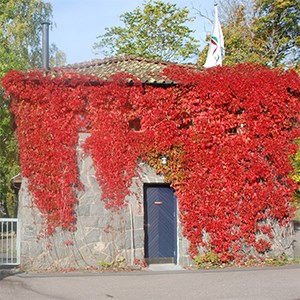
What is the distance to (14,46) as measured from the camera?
27797 millimetres

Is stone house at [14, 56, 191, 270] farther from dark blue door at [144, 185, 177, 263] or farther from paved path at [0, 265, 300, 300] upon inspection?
paved path at [0, 265, 300, 300]

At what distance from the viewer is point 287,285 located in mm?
11000

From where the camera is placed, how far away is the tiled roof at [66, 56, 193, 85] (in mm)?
14289

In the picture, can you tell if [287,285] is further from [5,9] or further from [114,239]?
[5,9]

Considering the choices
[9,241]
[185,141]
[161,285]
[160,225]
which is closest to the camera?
[161,285]

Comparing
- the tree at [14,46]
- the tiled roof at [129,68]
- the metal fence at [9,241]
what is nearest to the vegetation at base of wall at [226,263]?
the metal fence at [9,241]

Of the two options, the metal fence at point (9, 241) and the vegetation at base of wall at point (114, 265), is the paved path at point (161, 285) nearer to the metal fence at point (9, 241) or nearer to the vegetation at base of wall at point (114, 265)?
the vegetation at base of wall at point (114, 265)

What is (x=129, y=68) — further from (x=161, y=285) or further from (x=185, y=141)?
(x=161, y=285)

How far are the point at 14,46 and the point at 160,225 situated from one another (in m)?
16.8

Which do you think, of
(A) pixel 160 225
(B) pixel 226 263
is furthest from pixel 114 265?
(B) pixel 226 263

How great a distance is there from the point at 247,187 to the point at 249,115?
1.87 meters

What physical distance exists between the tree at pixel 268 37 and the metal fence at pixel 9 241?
59.1ft

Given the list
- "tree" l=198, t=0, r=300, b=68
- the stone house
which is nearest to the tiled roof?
the stone house

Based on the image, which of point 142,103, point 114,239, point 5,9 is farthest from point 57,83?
point 5,9
